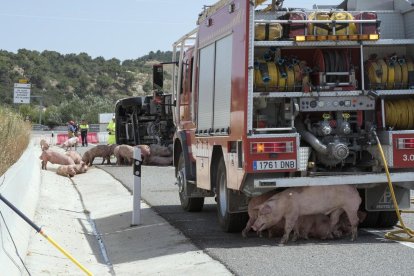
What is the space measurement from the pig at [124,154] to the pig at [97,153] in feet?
3.13

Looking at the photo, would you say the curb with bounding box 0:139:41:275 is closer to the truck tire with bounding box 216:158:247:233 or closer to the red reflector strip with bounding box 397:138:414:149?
the truck tire with bounding box 216:158:247:233

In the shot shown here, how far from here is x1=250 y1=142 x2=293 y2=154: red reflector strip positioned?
911cm

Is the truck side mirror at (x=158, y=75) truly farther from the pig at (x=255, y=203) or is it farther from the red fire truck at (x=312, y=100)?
the pig at (x=255, y=203)

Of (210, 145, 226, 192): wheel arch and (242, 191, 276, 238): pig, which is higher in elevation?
(210, 145, 226, 192): wheel arch

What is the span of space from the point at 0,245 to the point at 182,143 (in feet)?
20.6

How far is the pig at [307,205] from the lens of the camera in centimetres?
928

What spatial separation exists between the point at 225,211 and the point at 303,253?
2058 millimetres

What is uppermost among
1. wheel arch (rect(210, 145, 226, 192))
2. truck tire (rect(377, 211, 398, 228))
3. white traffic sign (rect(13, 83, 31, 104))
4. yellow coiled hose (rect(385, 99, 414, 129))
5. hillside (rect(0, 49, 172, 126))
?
hillside (rect(0, 49, 172, 126))

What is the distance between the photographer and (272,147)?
915cm

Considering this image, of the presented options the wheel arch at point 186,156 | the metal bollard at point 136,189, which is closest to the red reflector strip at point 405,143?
the wheel arch at point 186,156

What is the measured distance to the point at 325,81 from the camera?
384 inches

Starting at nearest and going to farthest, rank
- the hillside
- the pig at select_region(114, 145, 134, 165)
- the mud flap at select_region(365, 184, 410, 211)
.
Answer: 1. the mud flap at select_region(365, 184, 410, 211)
2. the pig at select_region(114, 145, 134, 165)
3. the hillside

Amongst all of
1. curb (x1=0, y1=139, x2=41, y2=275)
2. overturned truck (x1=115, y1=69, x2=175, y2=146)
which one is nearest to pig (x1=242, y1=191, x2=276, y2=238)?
curb (x1=0, y1=139, x2=41, y2=275)

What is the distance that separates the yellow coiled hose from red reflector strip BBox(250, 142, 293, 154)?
155 cm
